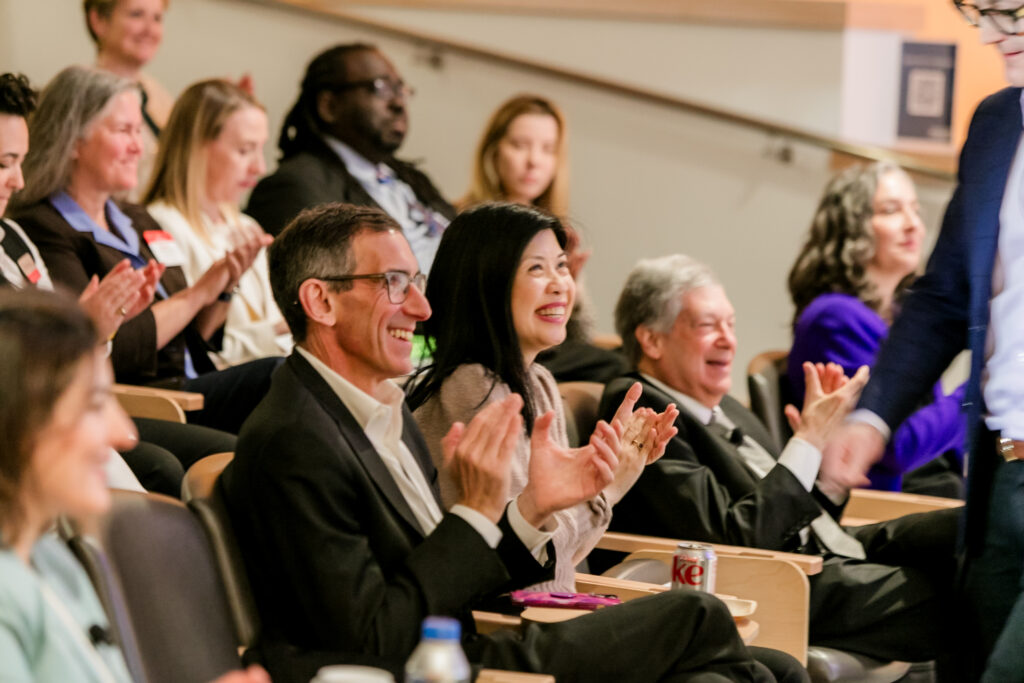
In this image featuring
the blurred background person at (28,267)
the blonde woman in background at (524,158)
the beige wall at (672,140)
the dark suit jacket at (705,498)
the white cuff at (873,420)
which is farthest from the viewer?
the beige wall at (672,140)

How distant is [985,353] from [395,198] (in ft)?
7.56

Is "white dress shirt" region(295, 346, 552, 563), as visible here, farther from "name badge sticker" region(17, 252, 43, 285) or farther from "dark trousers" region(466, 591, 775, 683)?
"name badge sticker" region(17, 252, 43, 285)

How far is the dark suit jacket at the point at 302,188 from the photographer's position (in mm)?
3902

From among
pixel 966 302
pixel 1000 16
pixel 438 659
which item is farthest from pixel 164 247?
pixel 438 659

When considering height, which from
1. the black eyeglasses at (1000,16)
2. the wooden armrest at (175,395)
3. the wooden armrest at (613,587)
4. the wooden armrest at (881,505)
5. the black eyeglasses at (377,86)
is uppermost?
the black eyeglasses at (1000,16)

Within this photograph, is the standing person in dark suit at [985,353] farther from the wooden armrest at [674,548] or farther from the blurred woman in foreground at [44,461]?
the blurred woman in foreground at [44,461]

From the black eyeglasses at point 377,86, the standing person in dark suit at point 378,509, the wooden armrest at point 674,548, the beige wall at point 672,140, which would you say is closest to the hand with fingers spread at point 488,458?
the standing person in dark suit at point 378,509

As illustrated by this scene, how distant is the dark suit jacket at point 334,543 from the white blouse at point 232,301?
1.69 metres

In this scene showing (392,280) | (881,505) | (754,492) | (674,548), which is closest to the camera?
(392,280)

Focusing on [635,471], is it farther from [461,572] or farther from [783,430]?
[783,430]

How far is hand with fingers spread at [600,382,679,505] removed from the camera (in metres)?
2.54

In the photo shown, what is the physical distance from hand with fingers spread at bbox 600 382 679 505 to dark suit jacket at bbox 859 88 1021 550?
15.5 inches

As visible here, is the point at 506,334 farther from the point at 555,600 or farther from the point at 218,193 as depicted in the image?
the point at 218,193

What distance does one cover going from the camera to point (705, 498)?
2986mm
